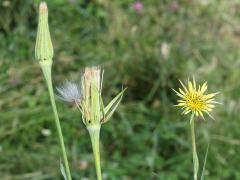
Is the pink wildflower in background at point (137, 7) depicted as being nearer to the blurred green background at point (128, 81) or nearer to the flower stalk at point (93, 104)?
the blurred green background at point (128, 81)

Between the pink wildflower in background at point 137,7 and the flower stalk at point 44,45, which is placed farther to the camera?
the pink wildflower in background at point 137,7

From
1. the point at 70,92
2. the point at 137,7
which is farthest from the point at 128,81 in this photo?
the point at 70,92

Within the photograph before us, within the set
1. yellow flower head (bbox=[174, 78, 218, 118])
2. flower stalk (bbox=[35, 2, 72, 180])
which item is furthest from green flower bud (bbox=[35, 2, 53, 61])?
yellow flower head (bbox=[174, 78, 218, 118])

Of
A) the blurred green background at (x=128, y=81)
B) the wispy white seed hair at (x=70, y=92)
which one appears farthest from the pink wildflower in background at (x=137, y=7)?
the wispy white seed hair at (x=70, y=92)

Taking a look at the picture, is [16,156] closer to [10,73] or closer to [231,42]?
[10,73]

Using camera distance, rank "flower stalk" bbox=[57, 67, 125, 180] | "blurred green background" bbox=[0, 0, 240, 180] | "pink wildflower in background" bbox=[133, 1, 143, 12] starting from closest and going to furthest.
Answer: "flower stalk" bbox=[57, 67, 125, 180] < "blurred green background" bbox=[0, 0, 240, 180] < "pink wildflower in background" bbox=[133, 1, 143, 12]

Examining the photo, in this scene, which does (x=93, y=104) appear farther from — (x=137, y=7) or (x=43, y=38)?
(x=137, y=7)

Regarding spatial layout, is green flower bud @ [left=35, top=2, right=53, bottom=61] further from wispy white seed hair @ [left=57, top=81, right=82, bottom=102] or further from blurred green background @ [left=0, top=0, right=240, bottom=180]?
blurred green background @ [left=0, top=0, right=240, bottom=180]

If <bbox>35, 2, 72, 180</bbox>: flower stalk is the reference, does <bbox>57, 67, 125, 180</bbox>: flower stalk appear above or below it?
below
